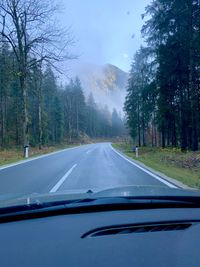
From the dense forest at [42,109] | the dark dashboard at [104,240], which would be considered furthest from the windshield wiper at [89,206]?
the dense forest at [42,109]

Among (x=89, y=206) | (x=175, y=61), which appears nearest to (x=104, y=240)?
(x=89, y=206)

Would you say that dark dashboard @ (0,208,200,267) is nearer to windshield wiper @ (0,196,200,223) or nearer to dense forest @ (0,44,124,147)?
windshield wiper @ (0,196,200,223)

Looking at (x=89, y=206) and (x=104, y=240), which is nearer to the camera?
(x=104, y=240)

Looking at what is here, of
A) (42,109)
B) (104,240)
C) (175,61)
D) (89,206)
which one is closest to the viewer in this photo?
(104,240)

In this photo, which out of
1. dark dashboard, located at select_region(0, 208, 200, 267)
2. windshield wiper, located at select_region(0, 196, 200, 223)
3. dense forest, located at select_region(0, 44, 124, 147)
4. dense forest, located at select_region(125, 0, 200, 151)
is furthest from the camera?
dense forest, located at select_region(0, 44, 124, 147)

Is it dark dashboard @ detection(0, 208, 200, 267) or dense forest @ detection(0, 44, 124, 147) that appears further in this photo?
dense forest @ detection(0, 44, 124, 147)

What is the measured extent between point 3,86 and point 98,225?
2437 inches

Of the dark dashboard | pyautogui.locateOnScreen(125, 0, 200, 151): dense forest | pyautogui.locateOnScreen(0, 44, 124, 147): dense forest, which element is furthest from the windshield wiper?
pyautogui.locateOnScreen(0, 44, 124, 147): dense forest

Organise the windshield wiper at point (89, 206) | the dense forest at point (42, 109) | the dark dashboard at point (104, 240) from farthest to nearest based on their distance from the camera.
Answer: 1. the dense forest at point (42, 109)
2. the windshield wiper at point (89, 206)
3. the dark dashboard at point (104, 240)

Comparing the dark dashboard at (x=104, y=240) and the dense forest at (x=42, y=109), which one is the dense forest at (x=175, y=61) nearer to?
the dense forest at (x=42, y=109)

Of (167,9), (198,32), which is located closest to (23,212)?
(198,32)

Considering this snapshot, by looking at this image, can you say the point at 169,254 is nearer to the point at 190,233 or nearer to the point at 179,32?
the point at 190,233

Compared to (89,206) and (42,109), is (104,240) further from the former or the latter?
(42,109)

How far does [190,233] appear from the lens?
8.98 ft
